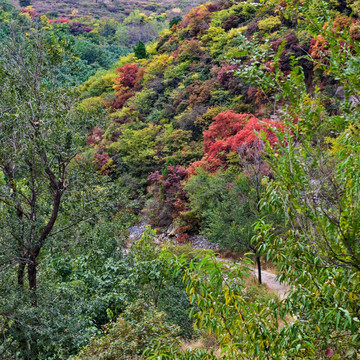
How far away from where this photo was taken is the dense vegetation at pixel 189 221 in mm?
1892

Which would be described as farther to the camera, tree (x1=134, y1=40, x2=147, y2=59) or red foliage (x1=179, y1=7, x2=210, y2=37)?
tree (x1=134, y1=40, x2=147, y2=59)

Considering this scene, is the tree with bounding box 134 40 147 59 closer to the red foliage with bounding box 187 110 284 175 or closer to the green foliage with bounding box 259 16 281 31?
the green foliage with bounding box 259 16 281 31

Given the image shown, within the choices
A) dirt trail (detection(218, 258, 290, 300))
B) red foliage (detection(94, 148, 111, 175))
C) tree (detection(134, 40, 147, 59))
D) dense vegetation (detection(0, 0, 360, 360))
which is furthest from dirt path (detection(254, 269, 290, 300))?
tree (detection(134, 40, 147, 59))

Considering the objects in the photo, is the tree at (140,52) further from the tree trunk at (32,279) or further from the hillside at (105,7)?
the hillside at (105,7)

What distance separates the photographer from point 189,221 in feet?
53.9

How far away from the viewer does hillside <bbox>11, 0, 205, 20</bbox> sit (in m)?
64.8

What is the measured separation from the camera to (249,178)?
38.5 feet

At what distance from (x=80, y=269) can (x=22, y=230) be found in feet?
7.96

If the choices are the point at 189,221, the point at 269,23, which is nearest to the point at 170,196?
the point at 189,221

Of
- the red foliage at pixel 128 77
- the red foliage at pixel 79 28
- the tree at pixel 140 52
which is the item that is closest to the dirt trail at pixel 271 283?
the red foliage at pixel 128 77

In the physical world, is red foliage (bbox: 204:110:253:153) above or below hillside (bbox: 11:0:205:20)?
below

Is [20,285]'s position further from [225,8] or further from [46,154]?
[225,8]

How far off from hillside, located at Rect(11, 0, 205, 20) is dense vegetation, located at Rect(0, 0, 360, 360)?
199 feet

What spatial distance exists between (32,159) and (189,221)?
11.6 metres
